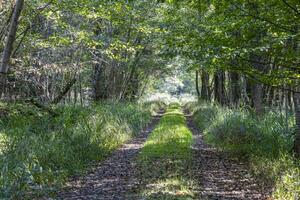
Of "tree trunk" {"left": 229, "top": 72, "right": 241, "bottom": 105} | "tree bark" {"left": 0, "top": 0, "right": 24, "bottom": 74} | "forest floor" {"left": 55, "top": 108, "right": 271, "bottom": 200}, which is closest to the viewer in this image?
"tree bark" {"left": 0, "top": 0, "right": 24, "bottom": 74}

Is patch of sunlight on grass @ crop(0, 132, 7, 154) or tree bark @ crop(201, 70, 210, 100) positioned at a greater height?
tree bark @ crop(201, 70, 210, 100)

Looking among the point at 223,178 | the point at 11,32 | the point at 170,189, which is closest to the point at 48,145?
the point at 11,32

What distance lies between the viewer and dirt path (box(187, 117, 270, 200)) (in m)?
7.42

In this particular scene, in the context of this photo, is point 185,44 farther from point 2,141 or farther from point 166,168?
point 2,141

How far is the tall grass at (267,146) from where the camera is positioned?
22.7 feet

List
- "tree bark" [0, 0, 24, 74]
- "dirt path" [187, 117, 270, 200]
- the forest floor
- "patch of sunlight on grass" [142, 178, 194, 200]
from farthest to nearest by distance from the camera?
"dirt path" [187, 117, 270, 200], the forest floor, "tree bark" [0, 0, 24, 74], "patch of sunlight on grass" [142, 178, 194, 200]

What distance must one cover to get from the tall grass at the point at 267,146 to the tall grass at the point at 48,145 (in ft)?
12.8

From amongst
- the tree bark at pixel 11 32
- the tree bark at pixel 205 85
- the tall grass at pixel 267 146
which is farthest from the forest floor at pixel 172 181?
the tree bark at pixel 205 85

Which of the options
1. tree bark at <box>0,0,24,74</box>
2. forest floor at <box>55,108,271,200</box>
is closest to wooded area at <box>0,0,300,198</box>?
tree bark at <box>0,0,24,74</box>

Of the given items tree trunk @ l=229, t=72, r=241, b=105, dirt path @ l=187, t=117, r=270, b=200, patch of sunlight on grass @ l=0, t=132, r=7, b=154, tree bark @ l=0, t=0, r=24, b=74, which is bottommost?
dirt path @ l=187, t=117, r=270, b=200

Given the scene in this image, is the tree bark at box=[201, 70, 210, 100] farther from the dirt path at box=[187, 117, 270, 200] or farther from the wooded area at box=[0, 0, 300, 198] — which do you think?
the dirt path at box=[187, 117, 270, 200]

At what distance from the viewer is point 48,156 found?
28.2ft

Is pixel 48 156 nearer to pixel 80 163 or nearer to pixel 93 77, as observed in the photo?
pixel 80 163

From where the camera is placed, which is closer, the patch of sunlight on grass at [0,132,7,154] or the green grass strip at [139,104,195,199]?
the green grass strip at [139,104,195,199]
